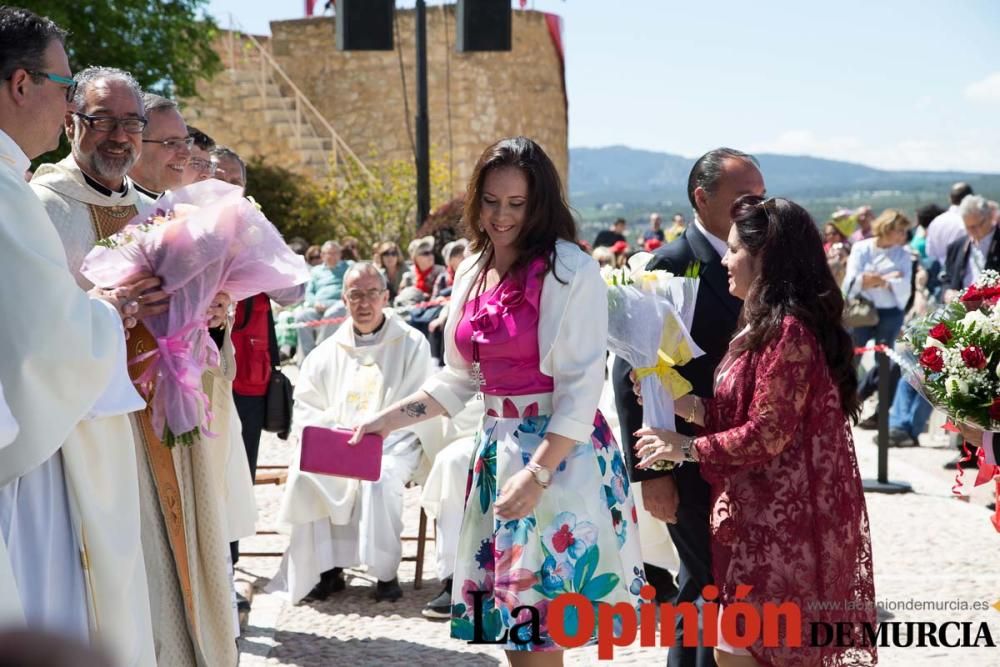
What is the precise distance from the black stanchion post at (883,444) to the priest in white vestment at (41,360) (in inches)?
262

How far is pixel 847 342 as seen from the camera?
146 inches

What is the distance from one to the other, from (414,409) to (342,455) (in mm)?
358

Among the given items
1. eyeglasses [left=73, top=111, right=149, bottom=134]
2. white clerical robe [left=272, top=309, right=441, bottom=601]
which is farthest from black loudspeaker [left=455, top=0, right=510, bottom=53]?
eyeglasses [left=73, top=111, right=149, bottom=134]

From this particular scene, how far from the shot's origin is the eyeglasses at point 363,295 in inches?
283

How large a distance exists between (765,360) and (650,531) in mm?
2859

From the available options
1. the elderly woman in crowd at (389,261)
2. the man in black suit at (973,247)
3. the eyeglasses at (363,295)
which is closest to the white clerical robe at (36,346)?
the eyeglasses at (363,295)

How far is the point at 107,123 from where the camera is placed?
13.3 ft

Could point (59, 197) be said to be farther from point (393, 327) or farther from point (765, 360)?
point (393, 327)

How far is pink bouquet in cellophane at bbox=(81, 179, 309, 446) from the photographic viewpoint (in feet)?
12.5

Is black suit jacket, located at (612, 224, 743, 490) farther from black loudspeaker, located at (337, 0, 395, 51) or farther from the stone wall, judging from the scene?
the stone wall

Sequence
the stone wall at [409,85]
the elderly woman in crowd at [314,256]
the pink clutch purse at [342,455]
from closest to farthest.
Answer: the pink clutch purse at [342,455]
the elderly woman in crowd at [314,256]
the stone wall at [409,85]

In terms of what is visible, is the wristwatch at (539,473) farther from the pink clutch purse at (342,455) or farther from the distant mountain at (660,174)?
the distant mountain at (660,174)

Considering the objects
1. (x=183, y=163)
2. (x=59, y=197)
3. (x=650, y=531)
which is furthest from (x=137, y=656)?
(x=650, y=531)

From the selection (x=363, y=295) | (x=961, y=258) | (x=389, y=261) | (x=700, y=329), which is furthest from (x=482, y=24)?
(x=700, y=329)
